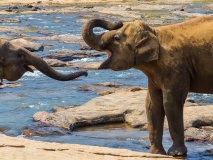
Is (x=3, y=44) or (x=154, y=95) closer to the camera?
(x=3, y=44)

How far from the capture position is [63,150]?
705cm

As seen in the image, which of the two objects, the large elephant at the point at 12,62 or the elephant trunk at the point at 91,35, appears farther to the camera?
the elephant trunk at the point at 91,35

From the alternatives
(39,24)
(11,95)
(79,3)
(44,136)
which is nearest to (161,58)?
(44,136)

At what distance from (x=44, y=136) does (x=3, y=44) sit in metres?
3.22

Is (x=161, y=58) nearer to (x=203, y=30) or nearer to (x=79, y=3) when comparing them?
(x=203, y=30)

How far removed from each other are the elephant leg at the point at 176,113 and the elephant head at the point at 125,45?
1.71ft

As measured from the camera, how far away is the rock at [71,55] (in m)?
21.5

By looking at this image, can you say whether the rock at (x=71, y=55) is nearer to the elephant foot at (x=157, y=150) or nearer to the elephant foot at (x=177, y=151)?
the elephant foot at (x=157, y=150)

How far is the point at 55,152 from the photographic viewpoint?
695cm

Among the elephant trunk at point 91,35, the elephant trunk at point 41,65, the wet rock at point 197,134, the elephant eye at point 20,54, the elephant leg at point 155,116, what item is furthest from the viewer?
the wet rock at point 197,134

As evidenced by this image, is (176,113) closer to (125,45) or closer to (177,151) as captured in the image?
(177,151)

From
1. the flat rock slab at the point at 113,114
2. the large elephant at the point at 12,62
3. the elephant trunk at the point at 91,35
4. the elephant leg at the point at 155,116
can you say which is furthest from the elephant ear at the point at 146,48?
the flat rock slab at the point at 113,114

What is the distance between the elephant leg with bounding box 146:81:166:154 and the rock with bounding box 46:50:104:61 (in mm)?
12034

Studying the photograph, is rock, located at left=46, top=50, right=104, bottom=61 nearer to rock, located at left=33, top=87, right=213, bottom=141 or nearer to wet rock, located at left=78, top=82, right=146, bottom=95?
wet rock, located at left=78, top=82, right=146, bottom=95
